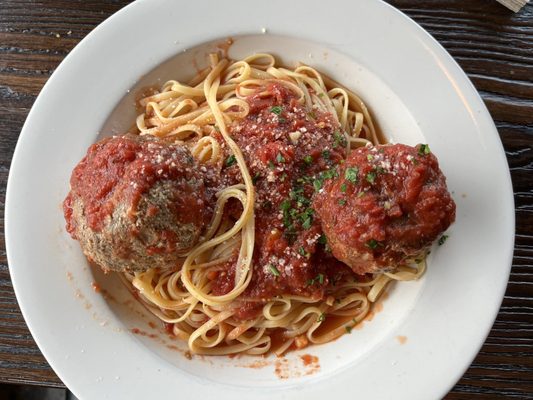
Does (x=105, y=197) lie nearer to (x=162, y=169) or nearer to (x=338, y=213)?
(x=162, y=169)

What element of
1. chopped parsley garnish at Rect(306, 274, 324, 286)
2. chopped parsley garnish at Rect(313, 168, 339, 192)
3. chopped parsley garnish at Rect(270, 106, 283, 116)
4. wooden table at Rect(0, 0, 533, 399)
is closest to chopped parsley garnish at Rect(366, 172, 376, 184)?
chopped parsley garnish at Rect(313, 168, 339, 192)

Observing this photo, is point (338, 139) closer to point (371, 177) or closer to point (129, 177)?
point (371, 177)

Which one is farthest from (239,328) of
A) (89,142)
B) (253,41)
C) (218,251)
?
(253,41)

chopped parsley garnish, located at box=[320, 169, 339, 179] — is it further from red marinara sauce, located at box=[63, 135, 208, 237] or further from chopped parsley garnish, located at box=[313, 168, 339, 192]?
red marinara sauce, located at box=[63, 135, 208, 237]

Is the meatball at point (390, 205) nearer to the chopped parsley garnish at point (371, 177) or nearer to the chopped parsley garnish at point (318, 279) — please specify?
the chopped parsley garnish at point (371, 177)

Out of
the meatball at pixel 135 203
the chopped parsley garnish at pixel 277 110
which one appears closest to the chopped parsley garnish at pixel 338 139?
the chopped parsley garnish at pixel 277 110
